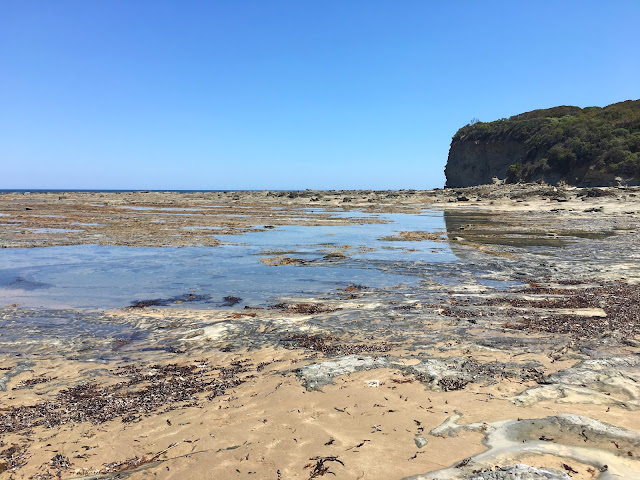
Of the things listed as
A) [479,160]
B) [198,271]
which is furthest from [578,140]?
[198,271]

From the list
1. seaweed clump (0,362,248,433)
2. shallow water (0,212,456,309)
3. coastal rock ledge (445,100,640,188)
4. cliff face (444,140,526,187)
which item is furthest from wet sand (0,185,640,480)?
cliff face (444,140,526,187)

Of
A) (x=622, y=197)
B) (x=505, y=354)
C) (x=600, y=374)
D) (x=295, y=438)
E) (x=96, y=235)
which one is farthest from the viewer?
(x=622, y=197)

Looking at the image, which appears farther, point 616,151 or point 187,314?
point 616,151

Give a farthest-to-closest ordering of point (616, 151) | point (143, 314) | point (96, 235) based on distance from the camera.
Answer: point (616, 151)
point (96, 235)
point (143, 314)

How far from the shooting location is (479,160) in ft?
242

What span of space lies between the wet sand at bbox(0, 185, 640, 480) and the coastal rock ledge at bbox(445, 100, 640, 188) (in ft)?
145

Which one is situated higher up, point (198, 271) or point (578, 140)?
point (578, 140)

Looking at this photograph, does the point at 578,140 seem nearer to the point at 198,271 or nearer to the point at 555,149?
the point at 555,149

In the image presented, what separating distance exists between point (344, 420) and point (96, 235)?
22.6 m

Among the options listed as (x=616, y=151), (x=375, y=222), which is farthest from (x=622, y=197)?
(x=375, y=222)

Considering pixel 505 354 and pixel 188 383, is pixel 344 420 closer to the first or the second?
pixel 188 383

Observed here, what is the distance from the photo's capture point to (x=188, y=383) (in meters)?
5.90

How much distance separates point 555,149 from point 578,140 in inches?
109

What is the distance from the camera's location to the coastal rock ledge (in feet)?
156
